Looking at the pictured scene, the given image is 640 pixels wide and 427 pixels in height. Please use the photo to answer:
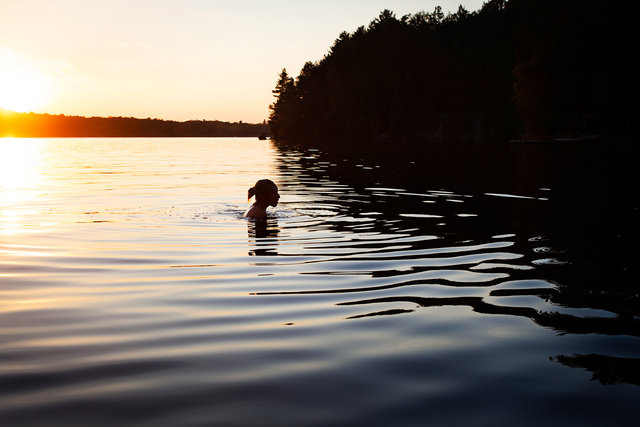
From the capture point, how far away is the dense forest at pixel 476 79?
205ft

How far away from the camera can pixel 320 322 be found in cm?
487

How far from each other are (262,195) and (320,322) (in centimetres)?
722

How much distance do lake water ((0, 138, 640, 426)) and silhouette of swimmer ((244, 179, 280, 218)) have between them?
0.52m

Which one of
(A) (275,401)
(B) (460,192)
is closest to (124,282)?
(A) (275,401)

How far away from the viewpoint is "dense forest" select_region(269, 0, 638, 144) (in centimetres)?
6262

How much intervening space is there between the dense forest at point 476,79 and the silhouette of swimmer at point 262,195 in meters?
59.9

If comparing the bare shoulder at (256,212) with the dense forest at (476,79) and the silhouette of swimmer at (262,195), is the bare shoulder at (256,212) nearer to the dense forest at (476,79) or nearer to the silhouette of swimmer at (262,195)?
the silhouette of swimmer at (262,195)

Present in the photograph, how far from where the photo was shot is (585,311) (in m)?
5.20

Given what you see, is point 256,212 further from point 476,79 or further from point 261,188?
point 476,79

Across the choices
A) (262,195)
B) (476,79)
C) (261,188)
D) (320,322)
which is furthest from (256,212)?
(476,79)

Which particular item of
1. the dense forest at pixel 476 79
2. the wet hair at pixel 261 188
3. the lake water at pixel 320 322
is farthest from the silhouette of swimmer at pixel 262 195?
the dense forest at pixel 476 79

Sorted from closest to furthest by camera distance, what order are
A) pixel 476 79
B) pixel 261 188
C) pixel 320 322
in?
pixel 320 322 < pixel 261 188 < pixel 476 79

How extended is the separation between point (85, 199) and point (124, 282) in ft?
33.9

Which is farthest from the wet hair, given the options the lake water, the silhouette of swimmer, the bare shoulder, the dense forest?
the dense forest
